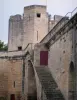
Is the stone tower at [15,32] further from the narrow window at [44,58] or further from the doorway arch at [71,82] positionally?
the doorway arch at [71,82]

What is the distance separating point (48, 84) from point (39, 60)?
311cm

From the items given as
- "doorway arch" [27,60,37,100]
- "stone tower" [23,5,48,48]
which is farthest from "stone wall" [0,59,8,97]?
"doorway arch" [27,60,37,100]

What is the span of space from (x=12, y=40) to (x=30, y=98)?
9.54 m

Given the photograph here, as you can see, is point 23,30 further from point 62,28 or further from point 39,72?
point 62,28

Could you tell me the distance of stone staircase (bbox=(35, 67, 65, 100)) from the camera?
17312 millimetres

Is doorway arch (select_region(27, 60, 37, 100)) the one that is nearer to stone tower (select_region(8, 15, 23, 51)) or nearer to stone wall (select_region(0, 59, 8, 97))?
stone wall (select_region(0, 59, 8, 97))

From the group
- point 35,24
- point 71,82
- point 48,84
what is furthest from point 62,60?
point 35,24

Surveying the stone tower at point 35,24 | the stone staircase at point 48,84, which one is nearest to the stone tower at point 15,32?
the stone tower at point 35,24

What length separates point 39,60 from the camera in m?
21.4

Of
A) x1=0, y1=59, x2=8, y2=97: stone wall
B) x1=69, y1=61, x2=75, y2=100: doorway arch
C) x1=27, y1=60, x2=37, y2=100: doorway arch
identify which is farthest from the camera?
x1=0, y1=59, x2=8, y2=97: stone wall

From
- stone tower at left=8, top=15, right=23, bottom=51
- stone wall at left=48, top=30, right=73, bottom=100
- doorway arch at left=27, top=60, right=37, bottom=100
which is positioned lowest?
doorway arch at left=27, top=60, right=37, bottom=100

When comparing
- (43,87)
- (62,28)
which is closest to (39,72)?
(43,87)

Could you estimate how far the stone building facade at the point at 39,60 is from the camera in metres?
16.2

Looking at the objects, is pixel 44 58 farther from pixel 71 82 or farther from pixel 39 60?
pixel 71 82
